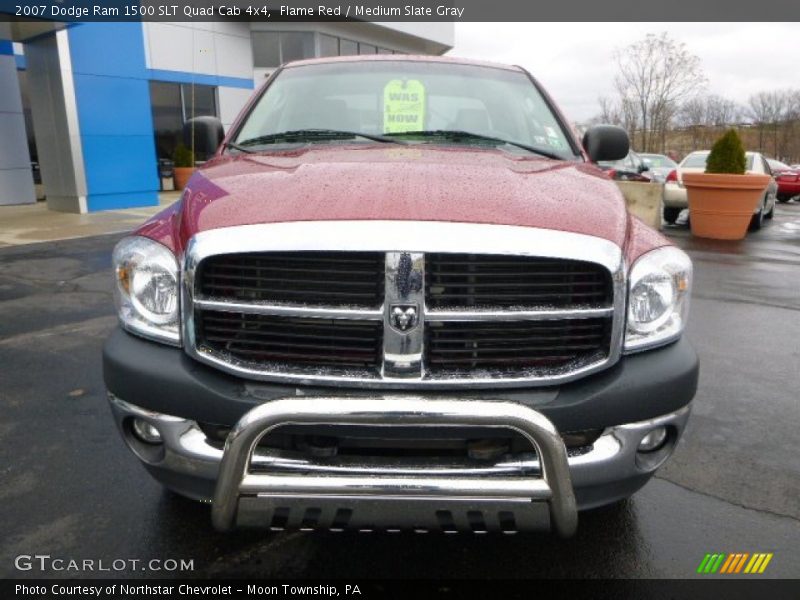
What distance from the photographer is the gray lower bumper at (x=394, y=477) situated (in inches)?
64.9

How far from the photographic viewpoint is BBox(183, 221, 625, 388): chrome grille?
1755 mm

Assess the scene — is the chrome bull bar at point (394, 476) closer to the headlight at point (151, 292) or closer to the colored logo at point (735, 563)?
the headlight at point (151, 292)

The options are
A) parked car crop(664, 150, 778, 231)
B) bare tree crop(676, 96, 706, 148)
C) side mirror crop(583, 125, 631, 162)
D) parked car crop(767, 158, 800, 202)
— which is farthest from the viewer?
bare tree crop(676, 96, 706, 148)

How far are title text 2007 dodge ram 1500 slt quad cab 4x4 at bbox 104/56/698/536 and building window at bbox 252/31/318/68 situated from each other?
72.4 feet

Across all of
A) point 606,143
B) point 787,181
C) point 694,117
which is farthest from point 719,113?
point 606,143

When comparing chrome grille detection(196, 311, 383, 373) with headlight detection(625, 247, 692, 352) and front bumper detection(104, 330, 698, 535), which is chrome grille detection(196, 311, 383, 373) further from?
headlight detection(625, 247, 692, 352)

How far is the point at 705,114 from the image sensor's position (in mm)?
51562

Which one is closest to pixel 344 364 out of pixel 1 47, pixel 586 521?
pixel 586 521

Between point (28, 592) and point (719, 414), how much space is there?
336 centimetres

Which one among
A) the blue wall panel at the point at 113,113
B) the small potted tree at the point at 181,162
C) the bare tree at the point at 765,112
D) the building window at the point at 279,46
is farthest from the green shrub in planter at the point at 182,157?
the bare tree at the point at 765,112

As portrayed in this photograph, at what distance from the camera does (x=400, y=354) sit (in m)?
1.79

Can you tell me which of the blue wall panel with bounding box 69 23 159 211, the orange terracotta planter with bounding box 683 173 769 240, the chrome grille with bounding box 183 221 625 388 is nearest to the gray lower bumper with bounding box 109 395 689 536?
the chrome grille with bounding box 183 221 625 388

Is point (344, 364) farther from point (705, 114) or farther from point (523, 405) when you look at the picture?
point (705, 114)

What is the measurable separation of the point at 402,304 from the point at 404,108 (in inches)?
64.3
